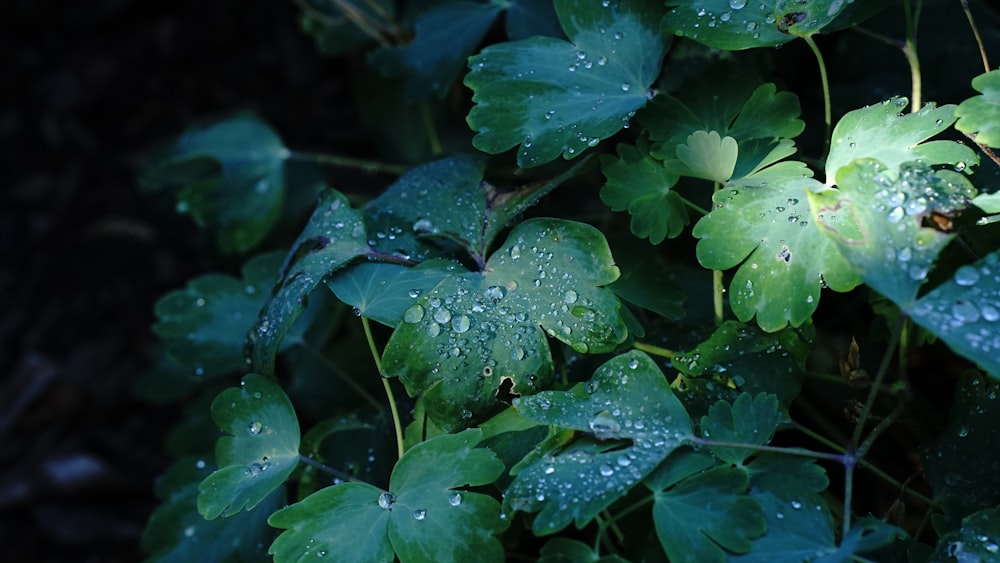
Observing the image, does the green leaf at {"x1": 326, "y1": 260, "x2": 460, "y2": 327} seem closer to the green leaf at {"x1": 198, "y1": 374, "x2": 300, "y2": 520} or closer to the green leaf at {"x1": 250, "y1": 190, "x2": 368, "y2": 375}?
the green leaf at {"x1": 250, "y1": 190, "x2": 368, "y2": 375}

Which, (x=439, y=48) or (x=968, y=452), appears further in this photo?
(x=439, y=48)

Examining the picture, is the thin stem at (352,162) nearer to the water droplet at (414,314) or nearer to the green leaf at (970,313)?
the water droplet at (414,314)

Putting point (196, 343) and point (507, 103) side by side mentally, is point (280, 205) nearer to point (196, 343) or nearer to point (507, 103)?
point (196, 343)

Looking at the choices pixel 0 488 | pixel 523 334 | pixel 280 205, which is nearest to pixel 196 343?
pixel 280 205

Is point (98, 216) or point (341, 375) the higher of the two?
point (341, 375)

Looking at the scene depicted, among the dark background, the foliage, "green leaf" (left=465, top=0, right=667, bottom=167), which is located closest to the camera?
the foliage

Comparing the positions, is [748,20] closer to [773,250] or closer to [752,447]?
[773,250]

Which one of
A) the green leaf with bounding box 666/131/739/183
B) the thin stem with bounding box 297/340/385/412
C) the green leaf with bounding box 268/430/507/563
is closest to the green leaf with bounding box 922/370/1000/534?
the green leaf with bounding box 666/131/739/183

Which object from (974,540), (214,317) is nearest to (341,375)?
(214,317)
